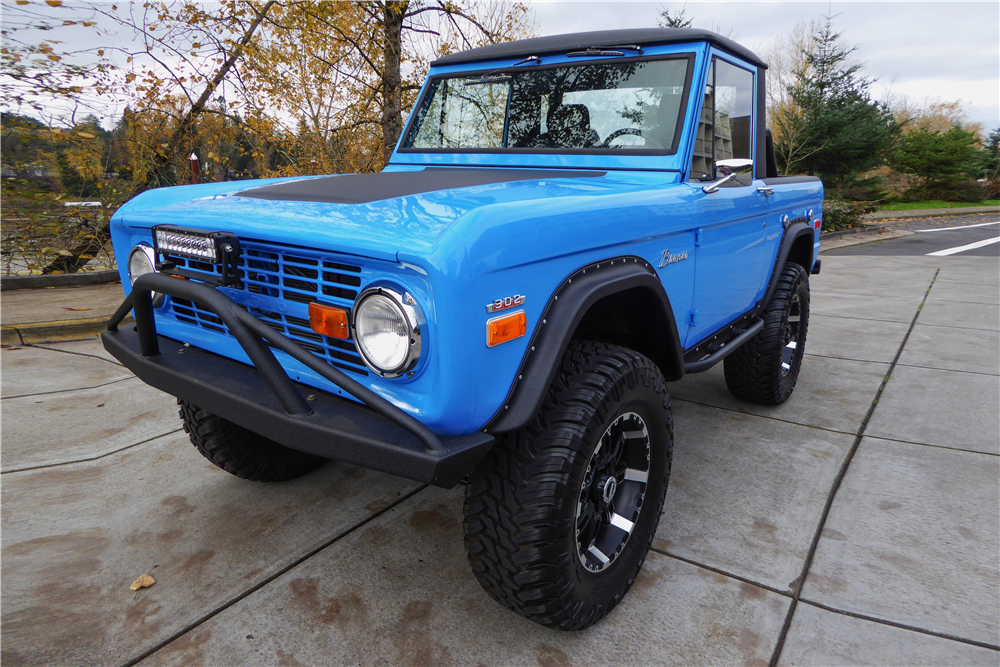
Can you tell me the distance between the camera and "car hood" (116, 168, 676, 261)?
165 cm

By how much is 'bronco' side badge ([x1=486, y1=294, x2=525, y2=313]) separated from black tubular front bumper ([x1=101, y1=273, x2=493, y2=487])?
Result: 0.35 m

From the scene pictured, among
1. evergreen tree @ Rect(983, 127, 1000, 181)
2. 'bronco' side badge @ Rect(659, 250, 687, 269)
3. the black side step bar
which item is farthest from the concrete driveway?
evergreen tree @ Rect(983, 127, 1000, 181)

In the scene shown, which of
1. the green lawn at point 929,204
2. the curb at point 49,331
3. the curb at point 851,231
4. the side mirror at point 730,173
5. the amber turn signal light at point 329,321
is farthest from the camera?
the green lawn at point 929,204

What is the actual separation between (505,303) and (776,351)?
263 centimetres

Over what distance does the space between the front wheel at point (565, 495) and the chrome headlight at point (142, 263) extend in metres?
1.43

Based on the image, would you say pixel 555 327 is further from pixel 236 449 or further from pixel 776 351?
pixel 776 351

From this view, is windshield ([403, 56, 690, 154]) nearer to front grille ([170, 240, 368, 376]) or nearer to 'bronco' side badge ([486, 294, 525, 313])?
'bronco' side badge ([486, 294, 525, 313])

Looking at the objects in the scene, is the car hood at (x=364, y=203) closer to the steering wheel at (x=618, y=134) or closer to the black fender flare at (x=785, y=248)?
the steering wheel at (x=618, y=134)

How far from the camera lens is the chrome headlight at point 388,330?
1.60 m

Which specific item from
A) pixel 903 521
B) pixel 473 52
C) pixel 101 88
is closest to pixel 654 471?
pixel 903 521

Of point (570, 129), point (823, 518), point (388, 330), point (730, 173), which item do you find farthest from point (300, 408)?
point (823, 518)

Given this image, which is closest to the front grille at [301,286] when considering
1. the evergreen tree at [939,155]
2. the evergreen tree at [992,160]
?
the evergreen tree at [939,155]

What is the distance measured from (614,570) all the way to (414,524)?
0.96m

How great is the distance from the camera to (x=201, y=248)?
1896 mm
